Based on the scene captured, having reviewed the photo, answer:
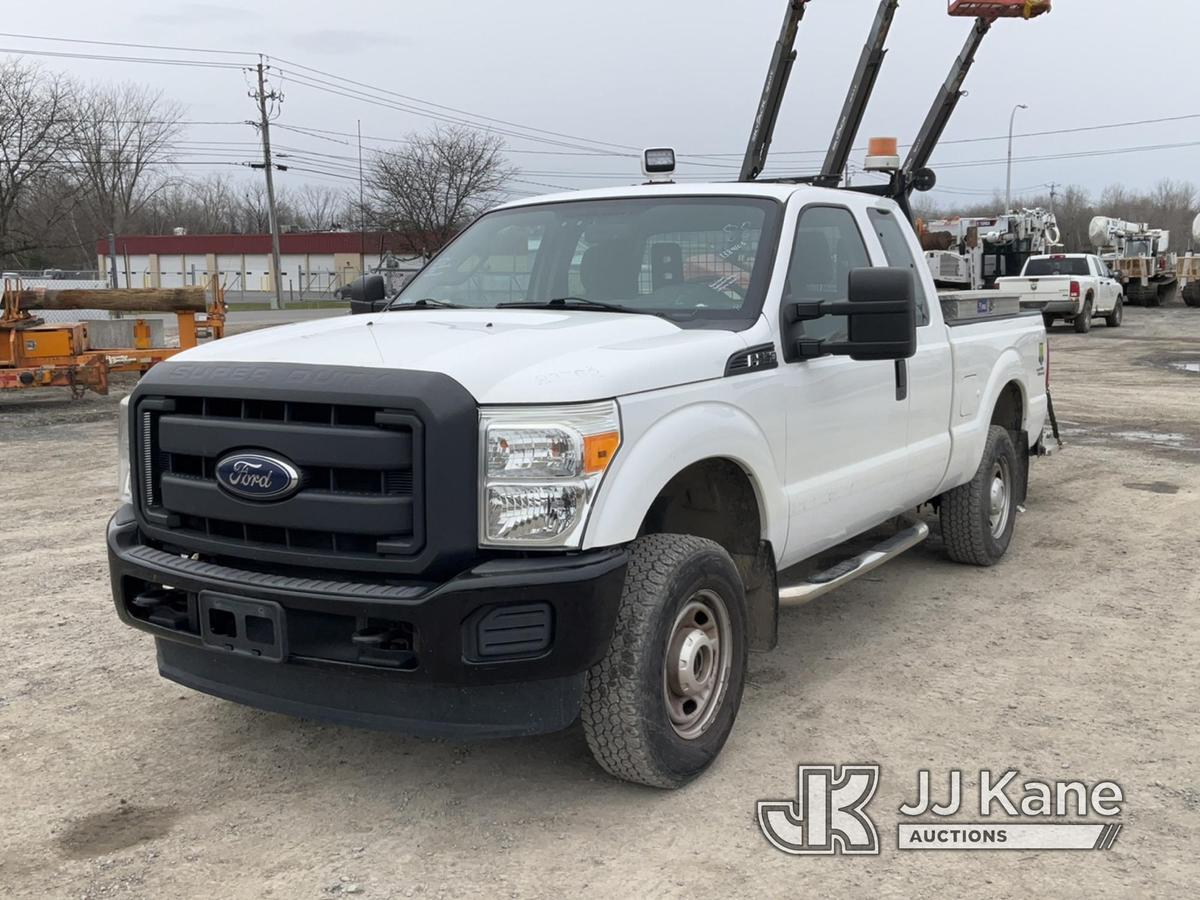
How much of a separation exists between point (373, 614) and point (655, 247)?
82.0 inches

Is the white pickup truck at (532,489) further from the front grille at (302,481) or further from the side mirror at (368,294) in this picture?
the side mirror at (368,294)

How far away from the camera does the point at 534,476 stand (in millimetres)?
3186

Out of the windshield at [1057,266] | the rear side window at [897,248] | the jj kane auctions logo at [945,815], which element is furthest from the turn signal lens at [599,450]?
the windshield at [1057,266]

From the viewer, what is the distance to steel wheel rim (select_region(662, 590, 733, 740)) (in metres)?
3.64

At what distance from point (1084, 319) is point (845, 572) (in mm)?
24581

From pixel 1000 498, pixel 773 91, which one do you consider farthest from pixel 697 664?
pixel 773 91

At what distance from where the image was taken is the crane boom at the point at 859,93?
8.15 m

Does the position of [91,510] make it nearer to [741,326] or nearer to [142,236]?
[741,326]

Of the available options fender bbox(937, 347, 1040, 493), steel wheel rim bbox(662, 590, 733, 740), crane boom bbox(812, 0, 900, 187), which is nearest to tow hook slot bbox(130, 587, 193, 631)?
steel wheel rim bbox(662, 590, 733, 740)

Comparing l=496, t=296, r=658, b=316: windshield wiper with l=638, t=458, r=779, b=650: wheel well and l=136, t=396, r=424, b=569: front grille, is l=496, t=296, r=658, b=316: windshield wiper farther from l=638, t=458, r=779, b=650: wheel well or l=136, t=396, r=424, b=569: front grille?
l=136, t=396, r=424, b=569: front grille

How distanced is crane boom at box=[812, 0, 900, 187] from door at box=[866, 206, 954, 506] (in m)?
2.62

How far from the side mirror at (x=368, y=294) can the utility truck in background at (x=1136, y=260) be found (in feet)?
118

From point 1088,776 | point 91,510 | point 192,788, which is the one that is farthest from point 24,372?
point 1088,776

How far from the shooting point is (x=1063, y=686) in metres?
4.60
